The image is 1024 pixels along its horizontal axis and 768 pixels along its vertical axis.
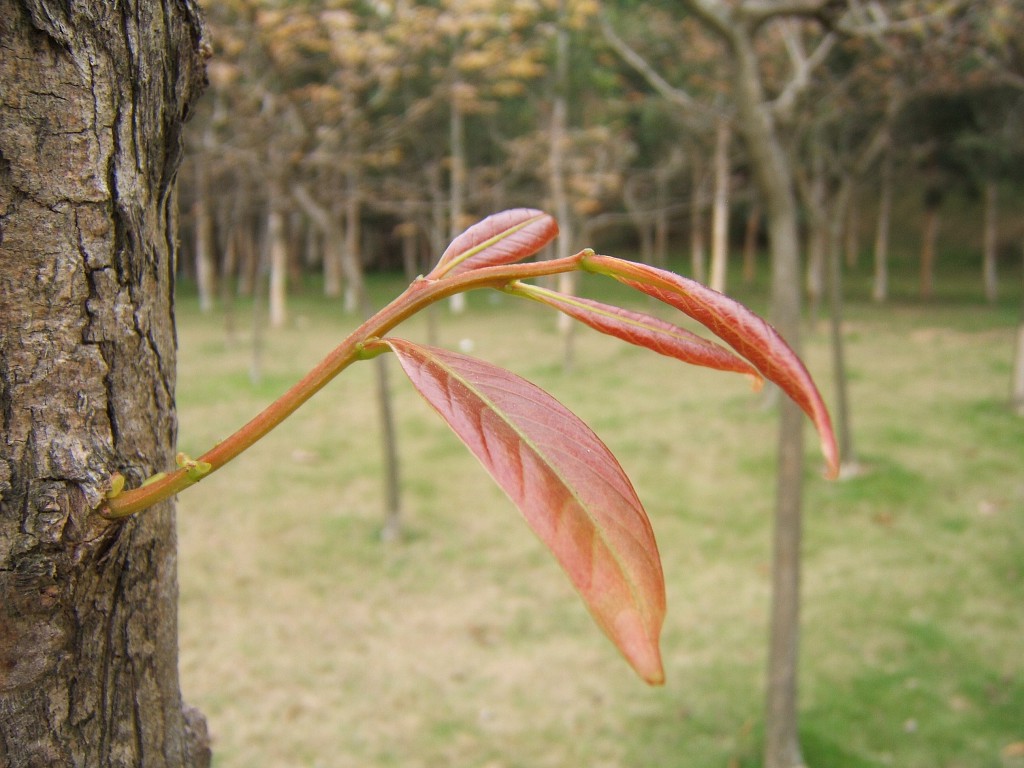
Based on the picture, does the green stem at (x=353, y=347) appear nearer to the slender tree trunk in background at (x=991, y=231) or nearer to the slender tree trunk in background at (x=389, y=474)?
the slender tree trunk in background at (x=389, y=474)

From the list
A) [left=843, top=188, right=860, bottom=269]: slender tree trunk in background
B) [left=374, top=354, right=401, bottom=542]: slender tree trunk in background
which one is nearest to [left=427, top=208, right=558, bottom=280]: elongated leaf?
[left=374, top=354, right=401, bottom=542]: slender tree trunk in background

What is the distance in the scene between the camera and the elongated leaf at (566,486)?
350 mm

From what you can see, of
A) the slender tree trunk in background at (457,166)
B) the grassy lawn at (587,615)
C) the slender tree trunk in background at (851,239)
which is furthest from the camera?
the slender tree trunk in background at (851,239)

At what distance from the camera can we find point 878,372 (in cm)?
1020

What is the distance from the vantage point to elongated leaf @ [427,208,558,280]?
0.51 metres

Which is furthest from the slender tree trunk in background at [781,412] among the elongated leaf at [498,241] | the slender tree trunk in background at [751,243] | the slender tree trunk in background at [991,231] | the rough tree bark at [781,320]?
the slender tree trunk in background at [751,243]

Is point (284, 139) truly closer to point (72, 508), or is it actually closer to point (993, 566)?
point (993, 566)

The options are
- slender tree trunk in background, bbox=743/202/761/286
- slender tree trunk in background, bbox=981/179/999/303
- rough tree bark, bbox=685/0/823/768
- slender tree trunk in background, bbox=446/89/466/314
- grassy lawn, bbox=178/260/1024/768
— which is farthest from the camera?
slender tree trunk in background, bbox=743/202/761/286

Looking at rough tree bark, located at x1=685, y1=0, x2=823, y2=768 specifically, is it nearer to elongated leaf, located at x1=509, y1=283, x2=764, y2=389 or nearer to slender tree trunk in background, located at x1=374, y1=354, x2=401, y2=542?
elongated leaf, located at x1=509, y1=283, x2=764, y2=389

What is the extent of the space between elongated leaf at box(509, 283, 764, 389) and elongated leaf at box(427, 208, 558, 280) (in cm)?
8

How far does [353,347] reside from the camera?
0.42 meters

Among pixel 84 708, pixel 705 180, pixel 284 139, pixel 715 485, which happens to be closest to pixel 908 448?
pixel 715 485

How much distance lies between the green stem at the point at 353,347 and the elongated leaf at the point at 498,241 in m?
0.05

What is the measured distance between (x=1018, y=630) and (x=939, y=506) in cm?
168
